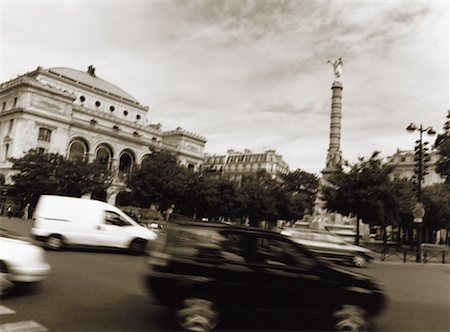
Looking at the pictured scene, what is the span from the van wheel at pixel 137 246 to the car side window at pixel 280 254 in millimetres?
8709

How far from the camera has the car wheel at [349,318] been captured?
5.91 m

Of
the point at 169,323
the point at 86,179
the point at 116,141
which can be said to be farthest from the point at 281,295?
the point at 116,141

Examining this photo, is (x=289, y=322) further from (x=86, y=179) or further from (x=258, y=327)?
(x=86, y=179)

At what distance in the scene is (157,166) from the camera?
43.9 meters

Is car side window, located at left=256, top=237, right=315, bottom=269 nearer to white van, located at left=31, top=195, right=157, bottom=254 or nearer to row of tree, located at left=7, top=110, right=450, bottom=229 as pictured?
white van, located at left=31, top=195, right=157, bottom=254

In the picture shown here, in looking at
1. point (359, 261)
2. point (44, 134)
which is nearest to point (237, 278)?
point (359, 261)

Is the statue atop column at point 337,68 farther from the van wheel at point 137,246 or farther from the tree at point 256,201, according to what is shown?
the van wheel at point 137,246

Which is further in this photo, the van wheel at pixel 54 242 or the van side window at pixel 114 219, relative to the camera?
the van side window at pixel 114 219

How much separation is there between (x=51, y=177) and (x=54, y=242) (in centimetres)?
2948

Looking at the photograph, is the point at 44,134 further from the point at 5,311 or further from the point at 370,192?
the point at 5,311

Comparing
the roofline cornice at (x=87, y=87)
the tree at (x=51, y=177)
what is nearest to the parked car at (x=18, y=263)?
the tree at (x=51, y=177)

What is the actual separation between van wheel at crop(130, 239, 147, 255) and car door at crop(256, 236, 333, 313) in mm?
8720

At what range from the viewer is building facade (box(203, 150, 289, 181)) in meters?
108

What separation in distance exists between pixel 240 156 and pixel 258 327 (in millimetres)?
110399
